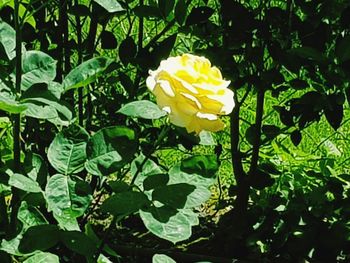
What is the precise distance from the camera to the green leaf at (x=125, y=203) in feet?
4.99

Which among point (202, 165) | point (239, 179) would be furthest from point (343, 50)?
point (239, 179)

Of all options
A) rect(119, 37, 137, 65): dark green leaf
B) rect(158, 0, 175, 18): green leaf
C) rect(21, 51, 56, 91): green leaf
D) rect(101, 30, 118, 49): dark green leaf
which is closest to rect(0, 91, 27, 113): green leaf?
rect(21, 51, 56, 91): green leaf

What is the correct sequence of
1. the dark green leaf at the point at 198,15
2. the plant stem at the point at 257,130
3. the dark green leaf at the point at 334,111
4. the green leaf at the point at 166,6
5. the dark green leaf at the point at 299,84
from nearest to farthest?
the green leaf at the point at 166,6 < the dark green leaf at the point at 198,15 < the dark green leaf at the point at 334,111 < the dark green leaf at the point at 299,84 < the plant stem at the point at 257,130

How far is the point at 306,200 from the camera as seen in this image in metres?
2.52

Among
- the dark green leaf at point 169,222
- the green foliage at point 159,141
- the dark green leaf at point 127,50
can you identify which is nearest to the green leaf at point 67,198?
the green foliage at point 159,141

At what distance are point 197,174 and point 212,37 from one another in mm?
832

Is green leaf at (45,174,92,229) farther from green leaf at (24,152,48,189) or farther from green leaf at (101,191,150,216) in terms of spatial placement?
green leaf at (24,152,48,189)

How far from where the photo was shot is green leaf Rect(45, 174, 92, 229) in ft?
4.91

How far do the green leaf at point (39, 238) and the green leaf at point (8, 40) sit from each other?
33 centimetres

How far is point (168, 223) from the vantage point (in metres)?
1.49

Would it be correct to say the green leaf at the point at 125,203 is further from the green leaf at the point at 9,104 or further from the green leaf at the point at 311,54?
the green leaf at the point at 311,54

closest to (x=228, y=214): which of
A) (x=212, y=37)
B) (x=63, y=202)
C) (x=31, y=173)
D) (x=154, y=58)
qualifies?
(x=212, y=37)

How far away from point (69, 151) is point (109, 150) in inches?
3.0

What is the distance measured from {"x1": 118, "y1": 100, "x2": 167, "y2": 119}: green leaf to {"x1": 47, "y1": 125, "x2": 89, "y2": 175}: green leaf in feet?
0.34
